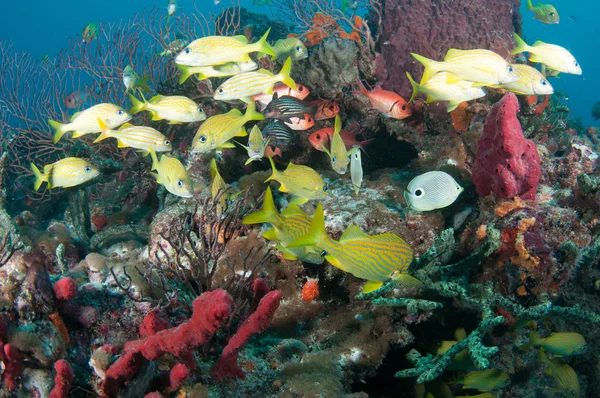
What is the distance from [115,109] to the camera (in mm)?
4141

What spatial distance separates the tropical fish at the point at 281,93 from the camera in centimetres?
517

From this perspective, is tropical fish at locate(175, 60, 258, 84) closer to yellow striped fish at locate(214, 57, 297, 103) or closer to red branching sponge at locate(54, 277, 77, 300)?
yellow striped fish at locate(214, 57, 297, 103)

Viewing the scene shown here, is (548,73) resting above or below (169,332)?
below

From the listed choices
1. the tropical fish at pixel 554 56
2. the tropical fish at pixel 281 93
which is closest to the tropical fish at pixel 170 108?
the tropical fish at pixel 281 93

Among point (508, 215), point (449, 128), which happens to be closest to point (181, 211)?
point (508, 215)

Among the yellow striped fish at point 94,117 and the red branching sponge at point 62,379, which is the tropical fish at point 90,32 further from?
the red branching sponge at point 62,379

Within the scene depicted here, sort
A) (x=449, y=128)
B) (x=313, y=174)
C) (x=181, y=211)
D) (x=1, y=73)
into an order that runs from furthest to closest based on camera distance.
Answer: (x=1, y=73)
(x=449, y=128)
(x=181, y=211)
(x=313, y=174)

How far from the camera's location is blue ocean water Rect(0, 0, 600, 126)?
296ft

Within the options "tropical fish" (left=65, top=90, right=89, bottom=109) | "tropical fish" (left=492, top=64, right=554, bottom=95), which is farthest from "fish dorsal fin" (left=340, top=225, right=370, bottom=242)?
"tropical fish" (left=65, top=90, right=89, bottom=109)

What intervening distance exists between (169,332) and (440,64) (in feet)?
9.83

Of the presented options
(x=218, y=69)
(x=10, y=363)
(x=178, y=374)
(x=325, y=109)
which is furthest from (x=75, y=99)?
(x=178, y=374)

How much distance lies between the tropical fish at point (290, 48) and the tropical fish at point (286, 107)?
0.72 metres

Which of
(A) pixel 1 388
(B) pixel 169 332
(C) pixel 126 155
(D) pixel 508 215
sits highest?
(B) pixel 169 332

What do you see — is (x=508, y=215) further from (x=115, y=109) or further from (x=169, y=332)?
(x=115, y=109)
